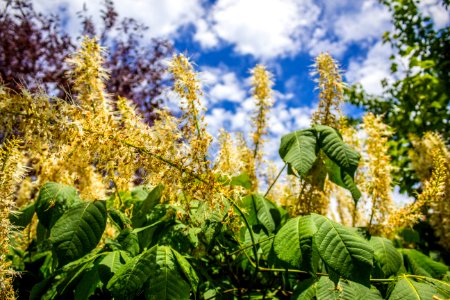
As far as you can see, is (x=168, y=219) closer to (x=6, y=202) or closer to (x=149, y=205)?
(x=149, y=205)

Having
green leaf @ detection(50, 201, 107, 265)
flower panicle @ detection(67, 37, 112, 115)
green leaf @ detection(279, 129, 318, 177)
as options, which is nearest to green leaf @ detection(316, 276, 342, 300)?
green leaf @ detection(279, 129, 318, 177)

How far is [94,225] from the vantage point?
1600 millimetres

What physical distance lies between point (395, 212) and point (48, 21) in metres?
10.0

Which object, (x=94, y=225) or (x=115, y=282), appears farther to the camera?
(x=94, y=225)

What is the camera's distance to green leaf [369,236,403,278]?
1.86 m

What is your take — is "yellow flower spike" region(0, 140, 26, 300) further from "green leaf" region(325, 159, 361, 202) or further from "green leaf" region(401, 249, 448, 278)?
"green leaf" region(401, 249, 448, 278)

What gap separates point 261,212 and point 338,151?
53 centimetres

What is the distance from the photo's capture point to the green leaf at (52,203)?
6.04 feet

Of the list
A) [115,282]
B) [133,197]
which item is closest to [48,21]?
[133,197]

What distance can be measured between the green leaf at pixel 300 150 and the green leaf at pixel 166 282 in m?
0.80

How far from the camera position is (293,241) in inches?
56.1

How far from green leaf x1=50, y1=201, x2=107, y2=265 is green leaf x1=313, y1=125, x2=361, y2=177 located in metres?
1.18

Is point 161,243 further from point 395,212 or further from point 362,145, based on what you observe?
point 362,145

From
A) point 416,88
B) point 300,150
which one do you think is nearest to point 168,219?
point 300,150
